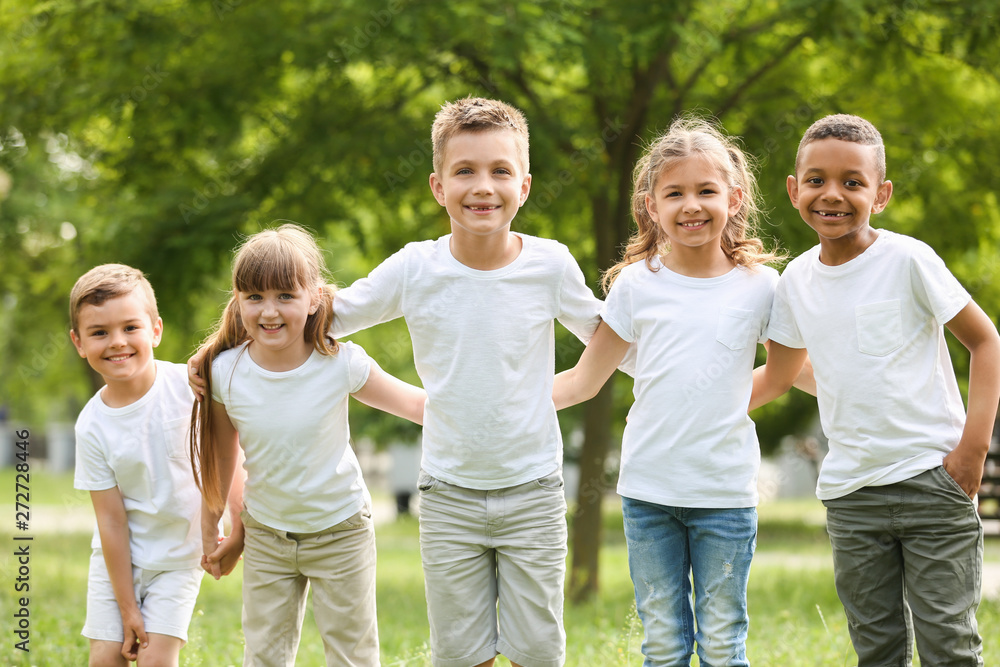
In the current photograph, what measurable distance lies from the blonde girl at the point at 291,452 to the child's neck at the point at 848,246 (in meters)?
1.41

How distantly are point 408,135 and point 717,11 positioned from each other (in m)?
2.18

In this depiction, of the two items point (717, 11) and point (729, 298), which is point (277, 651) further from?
point (717, 11)

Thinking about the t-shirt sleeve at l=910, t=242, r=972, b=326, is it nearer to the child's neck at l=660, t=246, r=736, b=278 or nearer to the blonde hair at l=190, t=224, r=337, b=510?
the child's neck at l=660, t=246, r=736, b=278

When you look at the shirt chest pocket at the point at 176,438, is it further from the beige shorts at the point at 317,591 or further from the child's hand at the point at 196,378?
the beige shorts at the point at 317,591

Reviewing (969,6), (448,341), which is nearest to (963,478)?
(448,341)

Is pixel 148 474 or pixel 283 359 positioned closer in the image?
pixel 283 359

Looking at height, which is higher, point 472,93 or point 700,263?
point 472,93

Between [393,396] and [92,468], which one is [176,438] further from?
[393,396]

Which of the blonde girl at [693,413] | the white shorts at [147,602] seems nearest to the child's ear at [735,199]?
the blonde girl at [693,413]

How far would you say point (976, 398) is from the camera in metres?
2.61

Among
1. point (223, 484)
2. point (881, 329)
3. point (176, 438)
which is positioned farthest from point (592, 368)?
point (176, 438)

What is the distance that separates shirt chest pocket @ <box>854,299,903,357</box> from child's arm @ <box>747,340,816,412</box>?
0.96 ft

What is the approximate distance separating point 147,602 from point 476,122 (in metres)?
1.95

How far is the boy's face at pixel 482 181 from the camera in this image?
2.84m
